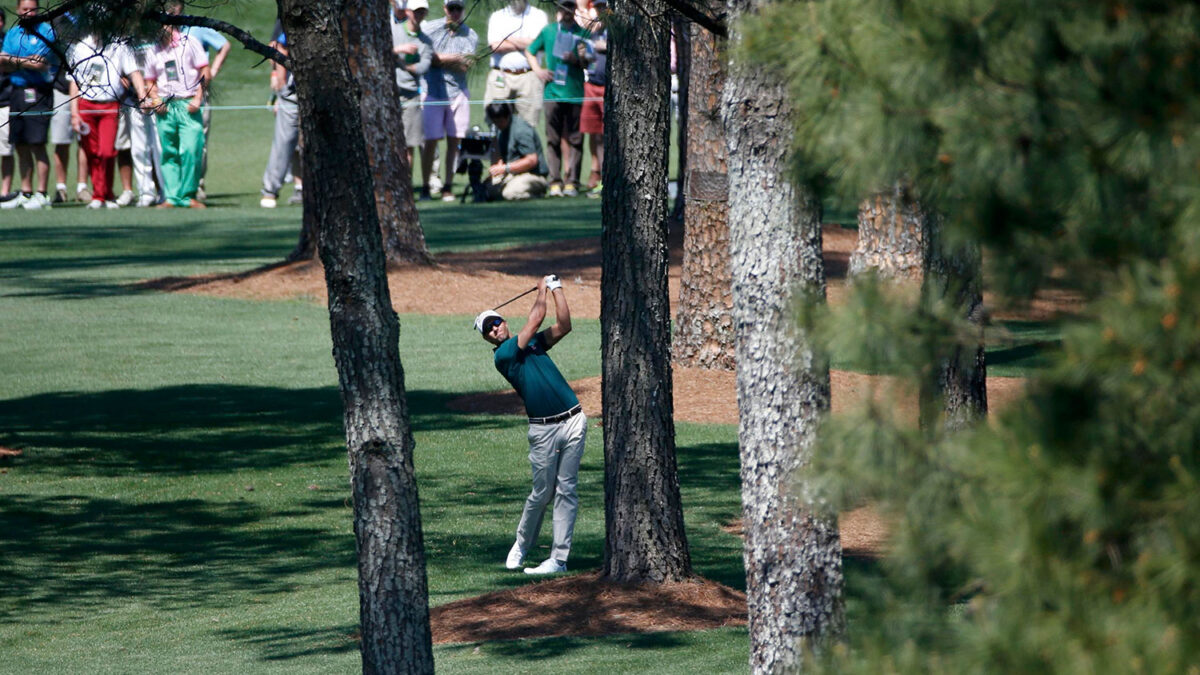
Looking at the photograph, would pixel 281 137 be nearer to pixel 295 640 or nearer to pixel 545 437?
pixel 545 437

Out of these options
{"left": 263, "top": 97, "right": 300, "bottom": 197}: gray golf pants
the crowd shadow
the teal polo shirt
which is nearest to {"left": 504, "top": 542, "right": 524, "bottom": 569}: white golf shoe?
the teal polo shirt

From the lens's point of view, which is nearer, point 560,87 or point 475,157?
point 475,157

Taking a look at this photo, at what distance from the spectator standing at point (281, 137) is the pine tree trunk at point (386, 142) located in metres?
3.97

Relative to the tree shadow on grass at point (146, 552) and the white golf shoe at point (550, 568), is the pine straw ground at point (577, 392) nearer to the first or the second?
the white golf shoe at point (550, 568)

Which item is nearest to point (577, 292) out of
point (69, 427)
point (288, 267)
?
point (288, 267)

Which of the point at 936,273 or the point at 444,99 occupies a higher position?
the point at 444,99

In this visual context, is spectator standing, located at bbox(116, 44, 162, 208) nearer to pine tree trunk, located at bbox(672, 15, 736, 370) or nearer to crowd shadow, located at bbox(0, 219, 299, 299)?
crowd shadow, located at bbox(0, 219, 299, 299)

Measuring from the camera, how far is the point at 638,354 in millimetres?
8969

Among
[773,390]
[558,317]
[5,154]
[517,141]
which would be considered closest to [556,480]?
[558,317]

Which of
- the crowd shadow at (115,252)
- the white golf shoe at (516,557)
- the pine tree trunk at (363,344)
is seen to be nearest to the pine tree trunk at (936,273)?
the pine tree trunk at (363,344)

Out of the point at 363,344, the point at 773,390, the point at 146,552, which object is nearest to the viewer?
the point at 773,390

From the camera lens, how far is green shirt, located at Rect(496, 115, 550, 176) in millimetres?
24344

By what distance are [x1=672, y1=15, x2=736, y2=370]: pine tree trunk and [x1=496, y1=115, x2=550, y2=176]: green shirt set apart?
905 centimetres

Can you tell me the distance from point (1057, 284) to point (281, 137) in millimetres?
22826
